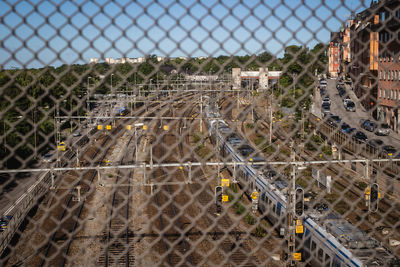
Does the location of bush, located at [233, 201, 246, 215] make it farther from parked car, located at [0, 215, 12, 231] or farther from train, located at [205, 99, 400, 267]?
parked car, located at [0, 215, 12, 231]

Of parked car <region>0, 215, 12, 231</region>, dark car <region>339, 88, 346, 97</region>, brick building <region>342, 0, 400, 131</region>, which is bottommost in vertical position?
parked car <region>0, 215, 12, 231</region>

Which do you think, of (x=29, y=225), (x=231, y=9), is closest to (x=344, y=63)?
(x=231, y=9)

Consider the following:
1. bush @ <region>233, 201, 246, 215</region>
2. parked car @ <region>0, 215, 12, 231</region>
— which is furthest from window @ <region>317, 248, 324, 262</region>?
parked car @ <region>0, 215, 12, 231</region>

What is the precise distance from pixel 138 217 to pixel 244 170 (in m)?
2.99

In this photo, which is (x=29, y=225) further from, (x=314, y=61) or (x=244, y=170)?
(x=314, y=61)

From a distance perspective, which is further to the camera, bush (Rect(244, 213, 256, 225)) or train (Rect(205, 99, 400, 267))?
bush (Rect(244, 213, 256, 225))

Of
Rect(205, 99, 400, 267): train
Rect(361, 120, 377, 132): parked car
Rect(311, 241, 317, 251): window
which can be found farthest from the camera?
Rect(311, 241, 317, 251): window

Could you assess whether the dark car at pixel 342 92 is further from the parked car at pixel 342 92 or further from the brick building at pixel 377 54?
the brick building at pixel 377 54

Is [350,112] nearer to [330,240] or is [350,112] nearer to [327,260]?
[330,240]

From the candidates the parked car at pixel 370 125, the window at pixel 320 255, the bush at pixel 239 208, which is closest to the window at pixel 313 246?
the window at pixel 320 255

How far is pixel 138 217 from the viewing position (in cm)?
993

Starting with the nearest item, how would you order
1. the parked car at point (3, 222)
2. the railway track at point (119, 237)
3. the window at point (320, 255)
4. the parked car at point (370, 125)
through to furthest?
1. the parked car at point (370, 125)
2. the window at point (320, 255)
3. the parked car at point (3, 222)
4. the railway track at point (119, 237)

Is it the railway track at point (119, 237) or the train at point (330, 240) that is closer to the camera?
the train at point (330, 240)

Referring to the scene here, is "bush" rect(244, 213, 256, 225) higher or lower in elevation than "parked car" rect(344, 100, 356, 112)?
lower
